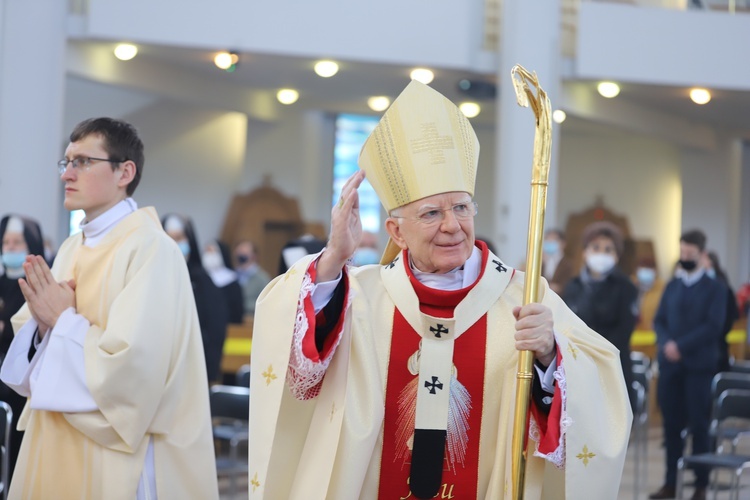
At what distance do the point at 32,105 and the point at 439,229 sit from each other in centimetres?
923

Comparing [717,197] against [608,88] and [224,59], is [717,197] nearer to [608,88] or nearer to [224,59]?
[608,88]

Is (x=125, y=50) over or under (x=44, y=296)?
over

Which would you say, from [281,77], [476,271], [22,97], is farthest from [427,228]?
[281,77]

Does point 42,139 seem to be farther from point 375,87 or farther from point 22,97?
point 375,87

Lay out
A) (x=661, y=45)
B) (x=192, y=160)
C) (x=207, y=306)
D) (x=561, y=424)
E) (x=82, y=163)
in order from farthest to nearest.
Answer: (x=192, y=160) → (x=661, y=45) → (x=207, y=306) → (x=82, y=163) → (x=561, y=424)

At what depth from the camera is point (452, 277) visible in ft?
11.6

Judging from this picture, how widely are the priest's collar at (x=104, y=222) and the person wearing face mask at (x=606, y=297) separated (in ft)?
13.9

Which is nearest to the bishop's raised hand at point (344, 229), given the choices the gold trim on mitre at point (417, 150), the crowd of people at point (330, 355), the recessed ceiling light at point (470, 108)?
the crowd of people at point (330, 355)

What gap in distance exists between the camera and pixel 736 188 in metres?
18.6

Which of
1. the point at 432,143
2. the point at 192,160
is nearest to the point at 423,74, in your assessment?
the point at 192,160

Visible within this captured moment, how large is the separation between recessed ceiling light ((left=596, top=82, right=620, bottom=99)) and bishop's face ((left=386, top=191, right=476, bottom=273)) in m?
10.4

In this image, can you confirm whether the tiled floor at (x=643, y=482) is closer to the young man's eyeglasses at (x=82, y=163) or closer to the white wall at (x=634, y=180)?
the young man's eyeglasses at (x=82, y=163)

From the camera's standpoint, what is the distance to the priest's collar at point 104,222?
4262 mm

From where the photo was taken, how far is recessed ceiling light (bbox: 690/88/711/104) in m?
13.9
